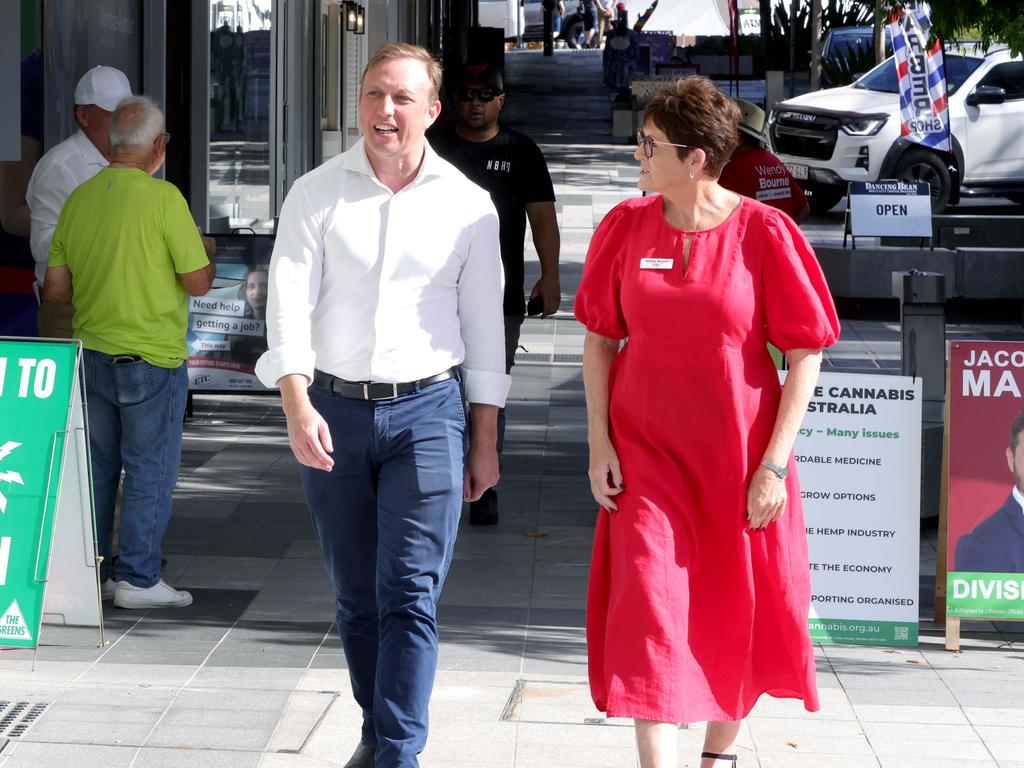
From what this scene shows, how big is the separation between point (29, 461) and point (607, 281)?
228cm

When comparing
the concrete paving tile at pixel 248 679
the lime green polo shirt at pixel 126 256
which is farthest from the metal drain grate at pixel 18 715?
the lime green polo shirt at pixel 126 256

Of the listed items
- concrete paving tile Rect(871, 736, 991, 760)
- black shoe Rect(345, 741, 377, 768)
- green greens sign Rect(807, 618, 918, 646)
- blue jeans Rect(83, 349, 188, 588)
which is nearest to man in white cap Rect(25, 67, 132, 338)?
blue jeans Rect(83, 349, 188, 588)

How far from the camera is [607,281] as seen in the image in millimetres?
4152

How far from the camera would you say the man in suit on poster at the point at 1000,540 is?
5781 mm

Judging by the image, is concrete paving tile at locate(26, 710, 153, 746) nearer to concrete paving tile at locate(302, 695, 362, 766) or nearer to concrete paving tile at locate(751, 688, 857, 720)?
concrete paving tile at locate(302, 695, 362, 766)

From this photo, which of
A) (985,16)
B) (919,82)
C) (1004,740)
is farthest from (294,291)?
(919,82)

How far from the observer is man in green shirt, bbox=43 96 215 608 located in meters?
5.89

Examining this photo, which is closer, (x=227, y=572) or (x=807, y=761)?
(x=807, y=761)

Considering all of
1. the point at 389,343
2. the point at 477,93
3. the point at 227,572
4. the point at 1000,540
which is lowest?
the point at 227,572

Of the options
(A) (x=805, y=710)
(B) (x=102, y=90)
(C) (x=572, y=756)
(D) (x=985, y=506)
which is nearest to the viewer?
(C) (x=572, y=756)

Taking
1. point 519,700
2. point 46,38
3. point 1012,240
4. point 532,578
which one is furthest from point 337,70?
point 519,700

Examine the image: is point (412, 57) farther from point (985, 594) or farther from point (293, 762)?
point (985, 594)

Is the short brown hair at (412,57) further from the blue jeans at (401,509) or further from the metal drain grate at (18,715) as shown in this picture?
the metal drain grate at (18,715)

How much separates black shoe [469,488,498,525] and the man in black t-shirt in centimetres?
71
